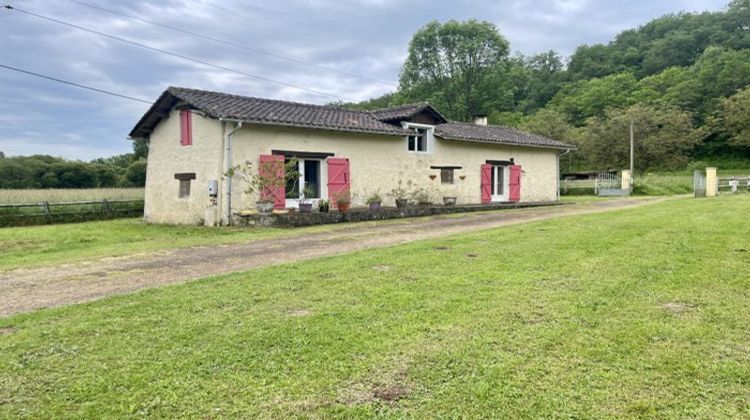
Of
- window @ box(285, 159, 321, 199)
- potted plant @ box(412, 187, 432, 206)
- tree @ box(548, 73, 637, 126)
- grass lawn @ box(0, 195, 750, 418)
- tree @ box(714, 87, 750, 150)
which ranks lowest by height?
grass lawn @ box(0, 195, 750, 418)


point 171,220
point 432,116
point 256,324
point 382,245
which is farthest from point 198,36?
point 256,324

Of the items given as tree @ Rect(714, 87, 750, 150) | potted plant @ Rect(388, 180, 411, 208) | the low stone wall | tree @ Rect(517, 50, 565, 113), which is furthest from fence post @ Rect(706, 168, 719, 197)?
tree @ Rect(517, 50, 565, 113)

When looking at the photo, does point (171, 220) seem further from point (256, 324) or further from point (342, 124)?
point (256, 324)

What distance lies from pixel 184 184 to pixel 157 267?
30.8 feet

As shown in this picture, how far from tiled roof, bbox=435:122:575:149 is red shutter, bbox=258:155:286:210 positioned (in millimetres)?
7215

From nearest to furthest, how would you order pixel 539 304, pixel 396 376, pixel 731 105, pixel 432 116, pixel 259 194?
pixel 396 376
pixel 539 304
pixel 259 194
pixel 432 116
pixel 731 105

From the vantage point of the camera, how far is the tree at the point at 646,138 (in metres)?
38.1

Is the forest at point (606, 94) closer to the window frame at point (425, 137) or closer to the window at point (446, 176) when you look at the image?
the window frame at point (425, 137)

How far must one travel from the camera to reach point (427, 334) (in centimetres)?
358

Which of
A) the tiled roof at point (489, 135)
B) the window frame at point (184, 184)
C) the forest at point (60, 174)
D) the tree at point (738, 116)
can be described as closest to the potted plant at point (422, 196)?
the tiled roof at point (489, 135)

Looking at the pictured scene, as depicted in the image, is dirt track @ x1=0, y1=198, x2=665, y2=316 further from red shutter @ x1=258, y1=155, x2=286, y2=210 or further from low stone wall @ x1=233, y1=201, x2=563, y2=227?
red shutter @ x1=258, y1=155, x2=286, y2=210

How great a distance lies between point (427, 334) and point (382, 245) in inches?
194

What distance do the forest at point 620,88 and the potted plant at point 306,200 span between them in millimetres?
31619

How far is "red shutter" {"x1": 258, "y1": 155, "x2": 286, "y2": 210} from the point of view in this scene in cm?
1409
